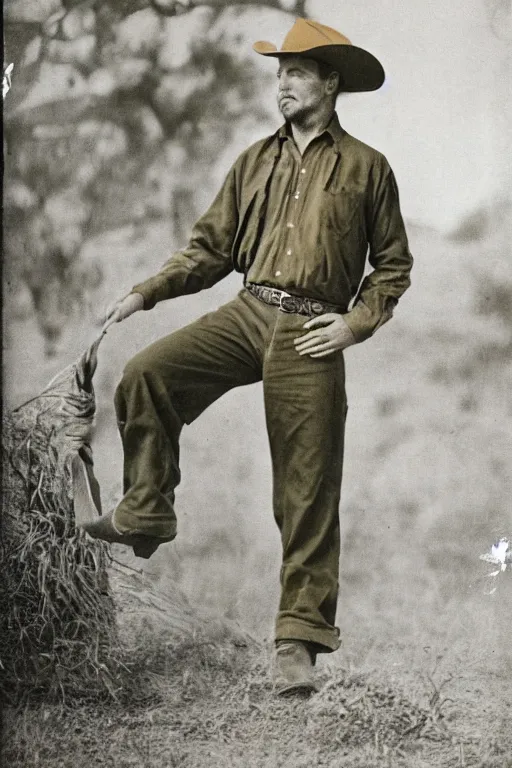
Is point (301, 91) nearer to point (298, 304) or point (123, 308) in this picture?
point (298, 304)

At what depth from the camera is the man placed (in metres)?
3.07

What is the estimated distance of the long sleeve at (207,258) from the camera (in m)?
3.18

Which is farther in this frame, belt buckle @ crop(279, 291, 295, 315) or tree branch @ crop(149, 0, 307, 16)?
tree branch @ crop(149, 0, 307, 16)

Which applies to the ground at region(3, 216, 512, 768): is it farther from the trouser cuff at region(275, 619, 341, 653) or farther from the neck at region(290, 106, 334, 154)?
the neck at region(290, 106, 334, 154)

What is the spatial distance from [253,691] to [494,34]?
191 cm

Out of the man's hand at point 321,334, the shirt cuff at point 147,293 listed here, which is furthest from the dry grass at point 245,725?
the shirt cuff at point 147,293

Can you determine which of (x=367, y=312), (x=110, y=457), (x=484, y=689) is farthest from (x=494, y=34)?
(x=484, y=689)

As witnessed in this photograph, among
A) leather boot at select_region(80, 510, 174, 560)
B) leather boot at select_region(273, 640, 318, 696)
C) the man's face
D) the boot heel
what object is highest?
the man's face

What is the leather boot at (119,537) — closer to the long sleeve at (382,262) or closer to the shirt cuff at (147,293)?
the shirt cuff at (147,293)

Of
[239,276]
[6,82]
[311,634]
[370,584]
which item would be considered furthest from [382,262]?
[6,82]

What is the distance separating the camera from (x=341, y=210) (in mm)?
3076

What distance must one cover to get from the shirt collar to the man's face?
0.03 m

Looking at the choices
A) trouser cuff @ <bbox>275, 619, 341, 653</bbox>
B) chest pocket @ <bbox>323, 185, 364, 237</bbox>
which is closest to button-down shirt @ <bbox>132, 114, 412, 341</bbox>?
chest pocket @ <bbox>323, 185, 364, 237</bbox>

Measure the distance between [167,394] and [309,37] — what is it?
106 centimetres
